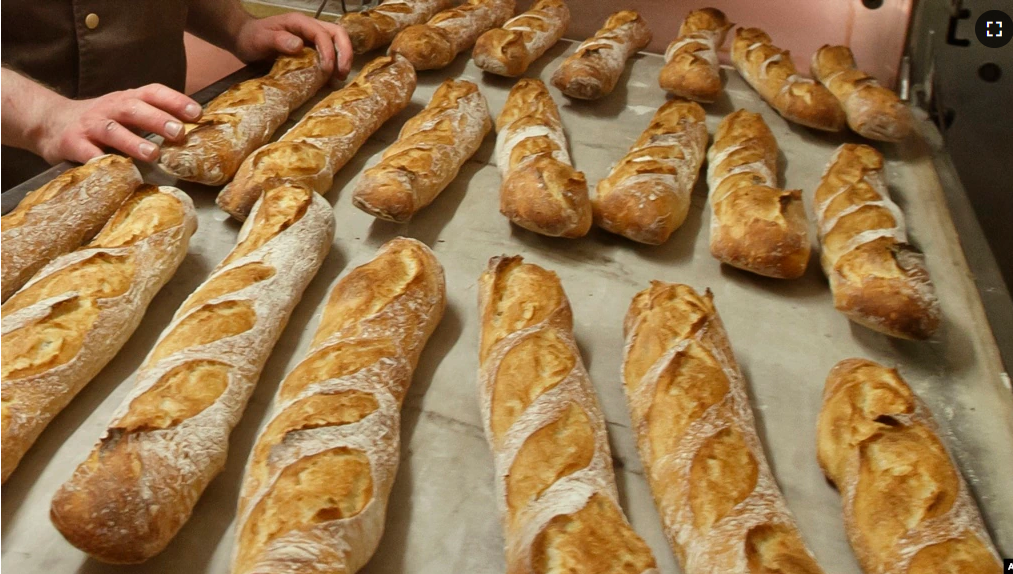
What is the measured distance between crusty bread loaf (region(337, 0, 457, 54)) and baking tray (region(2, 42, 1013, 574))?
50 cm

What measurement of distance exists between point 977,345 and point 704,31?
1.52 m

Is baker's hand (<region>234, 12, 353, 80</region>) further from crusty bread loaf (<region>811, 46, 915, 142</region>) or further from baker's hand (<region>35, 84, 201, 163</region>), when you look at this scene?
crusty bread loaf (<region>811, 46, 915, 142</region>)

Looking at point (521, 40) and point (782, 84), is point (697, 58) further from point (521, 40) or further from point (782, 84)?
point (521, 40)

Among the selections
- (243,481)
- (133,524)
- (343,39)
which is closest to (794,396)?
(243,481)

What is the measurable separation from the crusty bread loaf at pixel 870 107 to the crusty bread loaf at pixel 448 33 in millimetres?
1233

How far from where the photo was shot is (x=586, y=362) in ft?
5.05

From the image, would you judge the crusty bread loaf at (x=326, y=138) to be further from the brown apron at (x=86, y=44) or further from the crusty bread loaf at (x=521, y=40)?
the brown apron at (x=86, y=44)

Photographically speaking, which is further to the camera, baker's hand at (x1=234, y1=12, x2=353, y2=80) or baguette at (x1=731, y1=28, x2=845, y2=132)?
baker's hand at (x1=234, y1=12, x2=353, y2=80)

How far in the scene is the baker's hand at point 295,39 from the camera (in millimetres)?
2377

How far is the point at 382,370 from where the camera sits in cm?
133

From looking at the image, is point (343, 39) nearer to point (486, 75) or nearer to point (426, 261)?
point (486, 75)

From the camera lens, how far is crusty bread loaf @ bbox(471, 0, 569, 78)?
96.0 inches

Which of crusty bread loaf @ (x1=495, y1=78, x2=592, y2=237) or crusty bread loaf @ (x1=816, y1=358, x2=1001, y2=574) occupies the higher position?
crusty bread loaf @ (x1=495, y1=78, x2=592, y2=237)

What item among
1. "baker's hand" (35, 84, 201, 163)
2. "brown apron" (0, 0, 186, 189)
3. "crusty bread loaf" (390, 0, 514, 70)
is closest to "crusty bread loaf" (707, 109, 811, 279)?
"crusty bread loaf" (390, 0, 514, 70)
